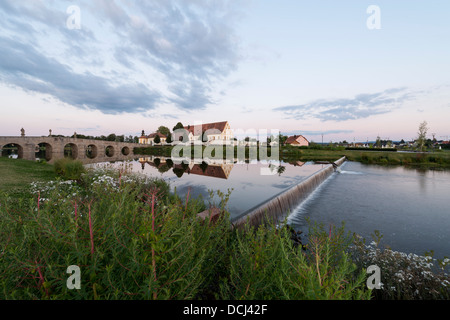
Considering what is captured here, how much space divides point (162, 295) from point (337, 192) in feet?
60.6

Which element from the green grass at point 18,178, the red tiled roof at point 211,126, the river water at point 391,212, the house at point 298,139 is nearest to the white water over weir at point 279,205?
the river water at point 391,212

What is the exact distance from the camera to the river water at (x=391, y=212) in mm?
8539

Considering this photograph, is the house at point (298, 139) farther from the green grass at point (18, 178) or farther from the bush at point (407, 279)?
the bush at point (407, 279)

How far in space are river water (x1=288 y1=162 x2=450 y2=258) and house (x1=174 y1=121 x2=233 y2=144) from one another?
7412 cm

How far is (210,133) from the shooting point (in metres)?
94.9

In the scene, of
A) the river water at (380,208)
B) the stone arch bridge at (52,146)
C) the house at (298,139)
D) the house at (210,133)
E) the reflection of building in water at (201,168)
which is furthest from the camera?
the house at (298,139)

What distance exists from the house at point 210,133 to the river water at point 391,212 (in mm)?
74118

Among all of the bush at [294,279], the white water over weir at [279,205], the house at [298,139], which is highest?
the house at [298,139]

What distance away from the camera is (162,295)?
1646mm

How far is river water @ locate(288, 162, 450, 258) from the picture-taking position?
854 centimetres

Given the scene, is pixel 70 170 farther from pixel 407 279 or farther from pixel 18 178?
pixel 407 279

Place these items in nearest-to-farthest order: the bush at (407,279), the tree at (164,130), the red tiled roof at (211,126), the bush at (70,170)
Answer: the bush at (407,279), the bush at (70,170), the red tiled roof at (211,126), the tree at (164,130)

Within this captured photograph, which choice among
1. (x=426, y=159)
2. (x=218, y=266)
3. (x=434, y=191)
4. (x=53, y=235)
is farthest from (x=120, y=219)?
(x=426, y=159)
